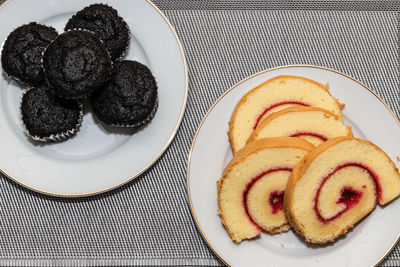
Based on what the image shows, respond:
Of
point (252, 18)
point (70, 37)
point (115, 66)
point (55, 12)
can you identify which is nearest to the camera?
point (70, 37)

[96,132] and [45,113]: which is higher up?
[45,113]

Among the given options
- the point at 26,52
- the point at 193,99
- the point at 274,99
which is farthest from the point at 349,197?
the point at 26,52

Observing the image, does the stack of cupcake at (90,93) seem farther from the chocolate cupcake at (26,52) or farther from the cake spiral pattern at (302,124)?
the cake spiral pattern at (302,124)

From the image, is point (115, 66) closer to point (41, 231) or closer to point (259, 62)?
point (259, 62)

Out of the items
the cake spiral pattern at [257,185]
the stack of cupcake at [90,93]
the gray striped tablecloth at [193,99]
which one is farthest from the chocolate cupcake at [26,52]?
the cake spiral pattern at [257,185]

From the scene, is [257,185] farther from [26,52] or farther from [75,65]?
[26,52]

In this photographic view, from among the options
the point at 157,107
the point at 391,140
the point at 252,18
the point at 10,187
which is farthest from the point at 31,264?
the point at 391,140
